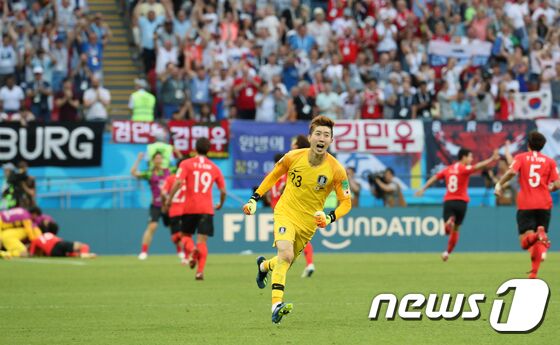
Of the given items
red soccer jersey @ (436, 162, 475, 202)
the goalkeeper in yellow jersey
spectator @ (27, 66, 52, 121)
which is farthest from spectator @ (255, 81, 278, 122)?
the goalkeeper in yellow jersey

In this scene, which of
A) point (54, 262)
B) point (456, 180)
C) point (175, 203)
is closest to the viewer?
point (175, 203)

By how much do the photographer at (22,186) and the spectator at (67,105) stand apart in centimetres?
223

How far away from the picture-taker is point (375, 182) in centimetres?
2962

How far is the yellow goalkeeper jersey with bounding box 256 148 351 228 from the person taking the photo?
1320 centimetres

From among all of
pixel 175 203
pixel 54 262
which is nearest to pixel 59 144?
pixel 54 262

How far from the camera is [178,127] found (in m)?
28.7

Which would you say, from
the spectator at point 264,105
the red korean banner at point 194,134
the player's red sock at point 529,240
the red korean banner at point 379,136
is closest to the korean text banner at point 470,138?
the red korean banner at point 379,136

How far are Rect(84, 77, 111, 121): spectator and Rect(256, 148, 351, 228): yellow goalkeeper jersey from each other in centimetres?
1650

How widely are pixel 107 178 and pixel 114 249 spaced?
2101 mm

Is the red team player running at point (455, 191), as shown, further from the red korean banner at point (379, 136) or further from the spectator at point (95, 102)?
the spectator at point (95, 102)

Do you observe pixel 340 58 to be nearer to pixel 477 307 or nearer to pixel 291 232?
pixel 477 307

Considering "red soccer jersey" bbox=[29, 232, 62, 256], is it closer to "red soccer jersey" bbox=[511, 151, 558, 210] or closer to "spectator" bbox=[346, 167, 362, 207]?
"spectator" bbox=[346, 167, 362, 207]

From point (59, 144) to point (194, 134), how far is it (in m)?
3.10

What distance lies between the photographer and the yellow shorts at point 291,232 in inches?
515
